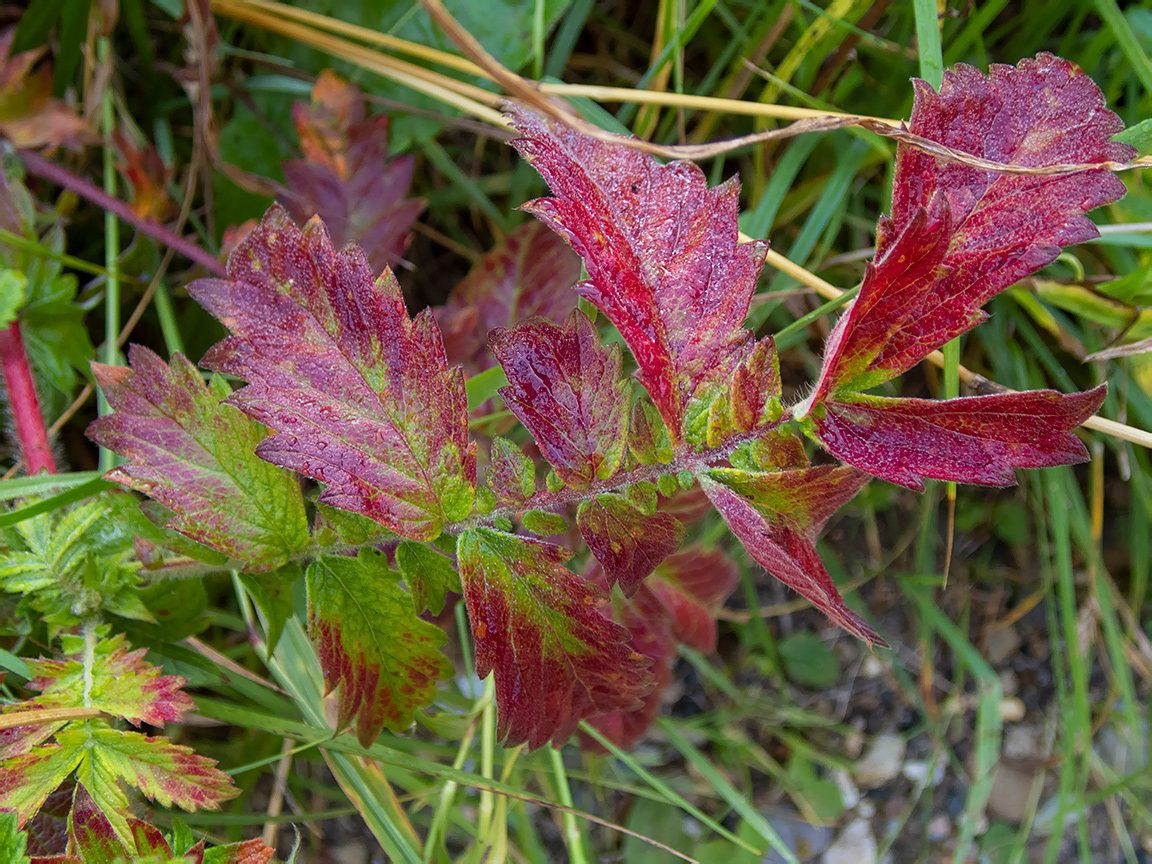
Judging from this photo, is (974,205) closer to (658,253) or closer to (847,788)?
(658,253)

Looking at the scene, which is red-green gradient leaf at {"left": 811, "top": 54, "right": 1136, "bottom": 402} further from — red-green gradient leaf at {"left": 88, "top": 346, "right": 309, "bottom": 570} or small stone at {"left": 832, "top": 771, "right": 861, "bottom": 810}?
small stone at {"left": 832, "top": 771, "right": 861, "bottom": 810}

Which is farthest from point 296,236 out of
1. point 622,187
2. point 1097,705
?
point 1097,705

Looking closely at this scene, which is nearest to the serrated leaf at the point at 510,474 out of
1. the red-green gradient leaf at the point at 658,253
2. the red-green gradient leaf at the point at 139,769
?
the red-green gradient leaf at the point at 658,253

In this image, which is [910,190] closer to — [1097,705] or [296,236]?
[296,236]

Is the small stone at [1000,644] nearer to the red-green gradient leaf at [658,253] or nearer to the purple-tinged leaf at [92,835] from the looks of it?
the red-green gradient leaf at [658,253]

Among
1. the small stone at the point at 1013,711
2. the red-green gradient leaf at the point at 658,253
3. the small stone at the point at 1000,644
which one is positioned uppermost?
the red-green gradient leaf at the point at 658,253

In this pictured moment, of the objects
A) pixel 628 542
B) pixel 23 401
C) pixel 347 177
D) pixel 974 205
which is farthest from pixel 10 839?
pixel 974 205

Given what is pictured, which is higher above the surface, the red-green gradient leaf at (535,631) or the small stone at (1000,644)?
the red-green gradient leaf at (535,631)
